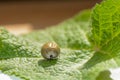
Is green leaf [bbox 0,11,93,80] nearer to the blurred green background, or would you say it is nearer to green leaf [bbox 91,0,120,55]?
green leaf [bbox 91,0,120,55]

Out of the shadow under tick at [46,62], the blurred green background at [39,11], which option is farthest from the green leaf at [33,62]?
the blurred green background at [39,11]

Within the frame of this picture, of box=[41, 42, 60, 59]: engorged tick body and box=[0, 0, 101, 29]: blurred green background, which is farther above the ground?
box=[0, 0, 101, 29]: blurred green background

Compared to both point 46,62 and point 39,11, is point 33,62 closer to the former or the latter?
point 46,62

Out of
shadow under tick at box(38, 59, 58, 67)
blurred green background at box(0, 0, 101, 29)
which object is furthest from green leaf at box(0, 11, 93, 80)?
blurred green background at box(0, 0, 101, 29)

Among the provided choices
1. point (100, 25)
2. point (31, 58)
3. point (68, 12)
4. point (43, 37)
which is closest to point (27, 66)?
point (31, 58)

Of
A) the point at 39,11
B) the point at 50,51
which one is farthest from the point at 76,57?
the point at 39,11

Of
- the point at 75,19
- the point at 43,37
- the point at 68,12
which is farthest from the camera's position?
the point at 68,12

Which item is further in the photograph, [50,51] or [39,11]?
[39,11]

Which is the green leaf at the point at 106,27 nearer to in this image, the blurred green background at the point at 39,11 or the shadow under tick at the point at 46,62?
the shadow under tick at the point at 46,62

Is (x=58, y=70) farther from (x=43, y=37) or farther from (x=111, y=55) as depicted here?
(x=43, y=37)

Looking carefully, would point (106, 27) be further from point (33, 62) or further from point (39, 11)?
Answer: point (39, 11)

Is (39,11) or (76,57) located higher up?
(39,11)
